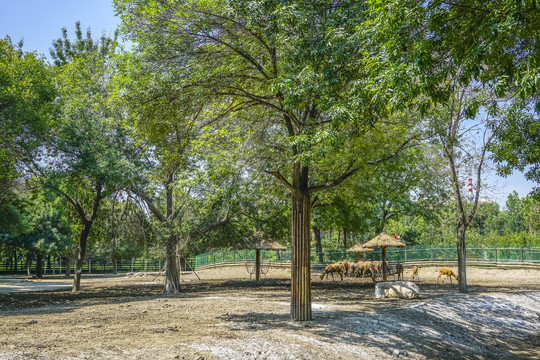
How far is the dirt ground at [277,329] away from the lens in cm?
787

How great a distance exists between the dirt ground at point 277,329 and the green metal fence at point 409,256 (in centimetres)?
1236

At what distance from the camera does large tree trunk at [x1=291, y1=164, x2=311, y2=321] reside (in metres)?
10.2

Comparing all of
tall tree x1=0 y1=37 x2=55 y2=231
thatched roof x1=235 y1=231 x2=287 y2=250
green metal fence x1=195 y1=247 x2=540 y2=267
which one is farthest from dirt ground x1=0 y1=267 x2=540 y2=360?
green metal fence x1=195 y1=247 x2=540 y2=267

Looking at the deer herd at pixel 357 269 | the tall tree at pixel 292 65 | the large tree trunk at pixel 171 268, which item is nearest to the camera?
the tall tree at pixel 292 65

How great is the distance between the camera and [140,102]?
10.7m

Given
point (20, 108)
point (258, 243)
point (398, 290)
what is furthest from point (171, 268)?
point (398, 290)

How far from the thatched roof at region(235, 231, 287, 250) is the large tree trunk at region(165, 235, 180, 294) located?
4.16m

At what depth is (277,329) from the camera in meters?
9.44

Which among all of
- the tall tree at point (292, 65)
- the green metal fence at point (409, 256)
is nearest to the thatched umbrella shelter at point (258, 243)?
the green metal fence at point (409, 256)

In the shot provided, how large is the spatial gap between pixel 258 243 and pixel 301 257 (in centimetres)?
1540

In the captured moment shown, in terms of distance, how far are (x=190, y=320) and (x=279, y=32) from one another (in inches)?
266

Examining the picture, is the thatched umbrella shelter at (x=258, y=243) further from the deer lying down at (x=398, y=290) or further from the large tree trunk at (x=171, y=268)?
the deer lying down at (x=398, y=290)

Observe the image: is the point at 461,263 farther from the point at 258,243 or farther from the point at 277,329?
the point at 258,243

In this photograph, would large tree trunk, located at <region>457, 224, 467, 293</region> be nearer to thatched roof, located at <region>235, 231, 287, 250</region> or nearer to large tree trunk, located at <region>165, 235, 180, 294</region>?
thatched roof, located at <region>235, 231, 287, 250</region>
